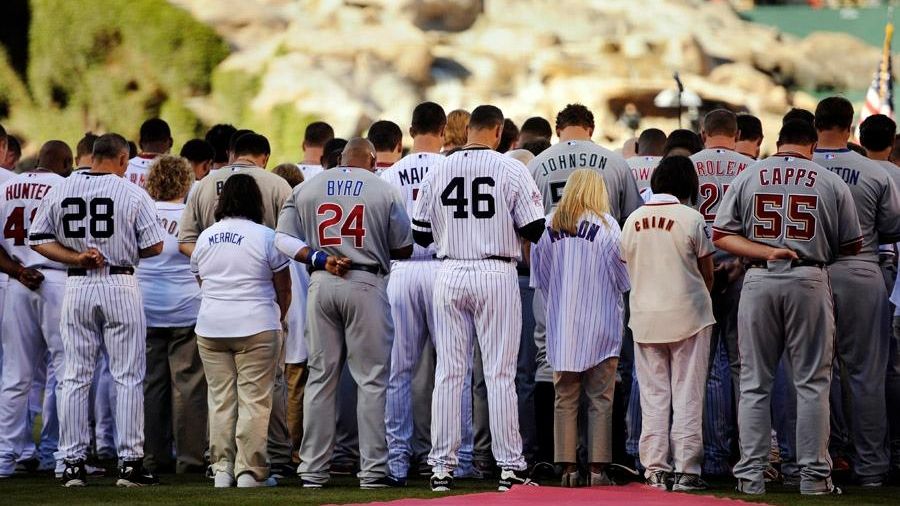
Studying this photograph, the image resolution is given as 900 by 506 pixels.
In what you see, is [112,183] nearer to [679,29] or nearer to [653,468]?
[653,468]

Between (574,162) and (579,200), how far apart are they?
969 mm

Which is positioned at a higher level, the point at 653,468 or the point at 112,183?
the point at 112,183

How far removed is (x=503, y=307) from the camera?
923 cm

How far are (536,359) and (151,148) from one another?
3.58 meters

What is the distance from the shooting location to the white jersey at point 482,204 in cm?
921

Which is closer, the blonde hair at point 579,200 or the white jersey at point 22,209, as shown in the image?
the blonde hair at point 579,200

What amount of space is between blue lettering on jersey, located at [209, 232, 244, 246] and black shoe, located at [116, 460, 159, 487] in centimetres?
153

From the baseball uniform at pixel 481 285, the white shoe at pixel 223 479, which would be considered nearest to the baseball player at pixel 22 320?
the white shoe at pixel 223 479

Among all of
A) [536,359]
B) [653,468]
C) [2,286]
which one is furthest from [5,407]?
Result: [653,468]

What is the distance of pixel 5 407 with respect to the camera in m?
10.5

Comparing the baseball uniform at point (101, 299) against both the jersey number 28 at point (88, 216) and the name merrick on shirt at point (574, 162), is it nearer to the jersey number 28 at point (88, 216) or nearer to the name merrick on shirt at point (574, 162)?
the jersey number 28 at point (88, 216)

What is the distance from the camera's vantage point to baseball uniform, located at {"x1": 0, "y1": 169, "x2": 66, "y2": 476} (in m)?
10.5

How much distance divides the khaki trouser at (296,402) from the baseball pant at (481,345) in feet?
6.05

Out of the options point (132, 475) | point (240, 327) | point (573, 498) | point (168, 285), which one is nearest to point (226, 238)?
point (240, 327)
